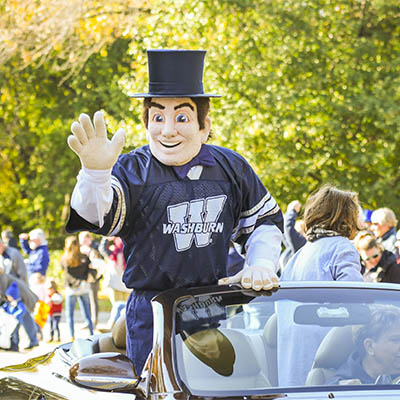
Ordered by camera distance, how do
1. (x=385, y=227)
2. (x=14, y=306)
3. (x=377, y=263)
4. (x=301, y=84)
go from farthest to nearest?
(x=301, y=84)
(x=14, y=306)
(x=385, y=227)
(x=377, y=263)

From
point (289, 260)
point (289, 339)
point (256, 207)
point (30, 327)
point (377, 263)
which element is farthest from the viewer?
point (30, 327)

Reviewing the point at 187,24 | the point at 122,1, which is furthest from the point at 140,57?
the point at 122,1

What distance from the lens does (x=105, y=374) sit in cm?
360

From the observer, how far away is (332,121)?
18.2m

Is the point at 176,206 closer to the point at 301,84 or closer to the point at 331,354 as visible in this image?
the point at 331,354

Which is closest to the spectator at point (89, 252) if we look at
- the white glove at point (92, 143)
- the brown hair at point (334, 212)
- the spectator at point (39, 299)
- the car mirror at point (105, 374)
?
the spectator at point (39, 299)

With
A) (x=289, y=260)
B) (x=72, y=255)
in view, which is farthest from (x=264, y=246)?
(x=72, y=255)

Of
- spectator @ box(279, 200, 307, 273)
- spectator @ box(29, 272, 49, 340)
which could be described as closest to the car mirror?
spectator @ box(279, 200, 307, 273)

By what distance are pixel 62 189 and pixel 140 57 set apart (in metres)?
10.5

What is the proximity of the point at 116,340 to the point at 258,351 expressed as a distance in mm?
928

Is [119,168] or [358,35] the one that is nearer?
[119,168]

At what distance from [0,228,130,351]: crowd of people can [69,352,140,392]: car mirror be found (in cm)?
847

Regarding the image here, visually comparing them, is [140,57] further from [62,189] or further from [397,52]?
[62,189]

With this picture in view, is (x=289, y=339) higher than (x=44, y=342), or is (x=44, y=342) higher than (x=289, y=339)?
(x=289, y=339)
